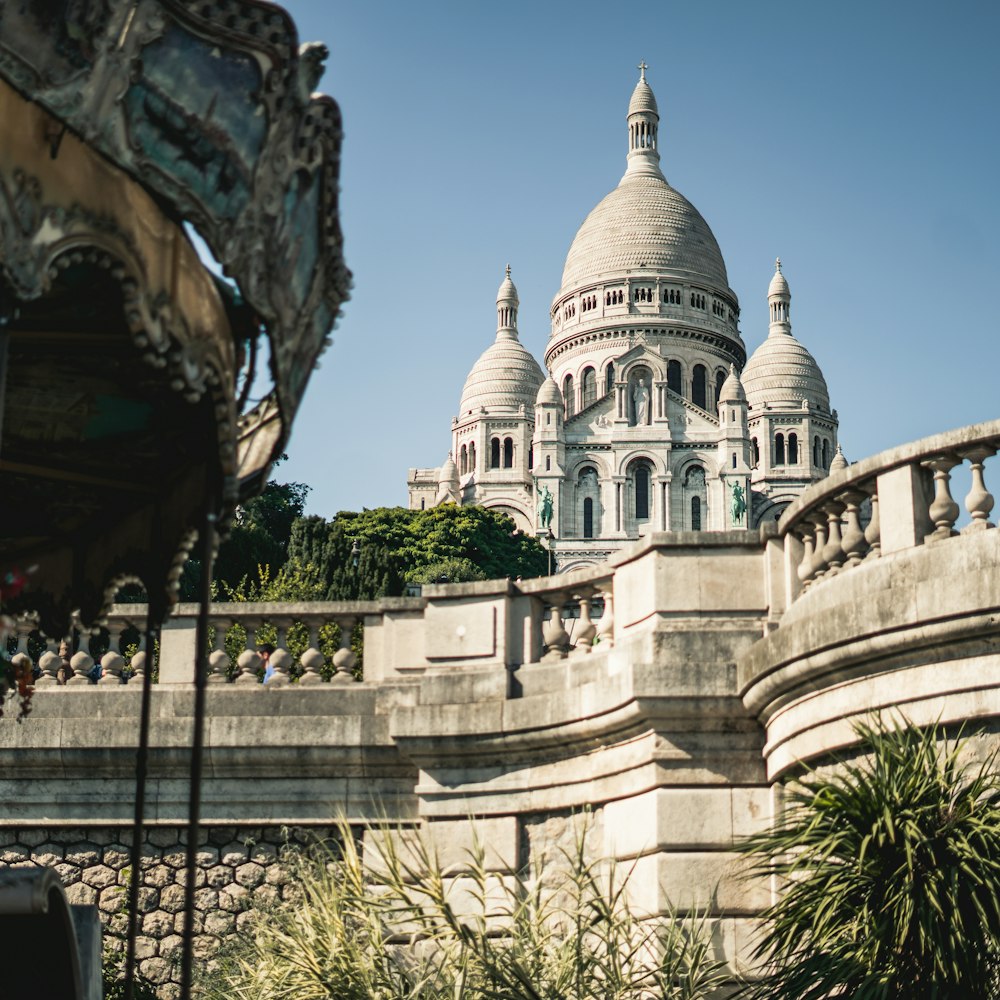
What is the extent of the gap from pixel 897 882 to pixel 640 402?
130791 mm

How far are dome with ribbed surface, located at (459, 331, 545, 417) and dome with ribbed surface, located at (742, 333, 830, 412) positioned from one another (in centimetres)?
1696

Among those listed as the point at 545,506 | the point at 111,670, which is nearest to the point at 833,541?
the point at 111,670

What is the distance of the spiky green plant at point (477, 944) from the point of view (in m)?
9.85

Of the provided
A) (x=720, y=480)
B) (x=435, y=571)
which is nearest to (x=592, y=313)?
(x=720, y=480)

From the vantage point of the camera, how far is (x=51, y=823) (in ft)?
42.1

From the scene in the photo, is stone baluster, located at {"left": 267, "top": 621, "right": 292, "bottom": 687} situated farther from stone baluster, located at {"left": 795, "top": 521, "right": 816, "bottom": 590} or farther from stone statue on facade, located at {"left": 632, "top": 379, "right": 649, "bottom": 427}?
stone statue on facade, located at {"left": 632, "top": 379, "right": 649, "bottom": 427}

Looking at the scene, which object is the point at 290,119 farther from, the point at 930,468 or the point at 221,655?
the point at 221,655

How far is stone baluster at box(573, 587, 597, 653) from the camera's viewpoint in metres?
12.2

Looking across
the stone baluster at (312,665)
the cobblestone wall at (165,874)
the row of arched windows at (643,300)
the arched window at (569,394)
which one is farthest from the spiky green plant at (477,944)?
the row of arched windows at (643,300)

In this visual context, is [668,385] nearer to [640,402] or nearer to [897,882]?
[640,402]

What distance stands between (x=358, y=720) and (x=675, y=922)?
124 inches

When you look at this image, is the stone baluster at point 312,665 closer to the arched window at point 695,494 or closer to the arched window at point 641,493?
the arched window at point 695,494

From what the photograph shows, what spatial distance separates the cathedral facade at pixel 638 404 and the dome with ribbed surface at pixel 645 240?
11 cm

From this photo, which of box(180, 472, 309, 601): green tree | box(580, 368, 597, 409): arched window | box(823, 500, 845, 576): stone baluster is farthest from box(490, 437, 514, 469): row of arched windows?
box(823, 500, 845, 576): stone baluster
